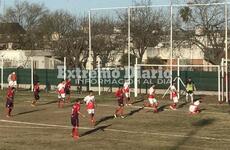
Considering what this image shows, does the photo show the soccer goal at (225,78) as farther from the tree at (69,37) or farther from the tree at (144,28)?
the tree at (69,37)

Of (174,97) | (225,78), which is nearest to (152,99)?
(174,97)

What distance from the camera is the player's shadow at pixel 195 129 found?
22.0 meters

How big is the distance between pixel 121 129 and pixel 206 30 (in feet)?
86.3

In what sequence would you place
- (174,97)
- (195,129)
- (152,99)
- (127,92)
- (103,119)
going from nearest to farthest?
(195,129), (103,119), (152,99), (174,97), (127,92)

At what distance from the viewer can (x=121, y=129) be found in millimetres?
26625

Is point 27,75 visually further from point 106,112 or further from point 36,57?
point 106,112

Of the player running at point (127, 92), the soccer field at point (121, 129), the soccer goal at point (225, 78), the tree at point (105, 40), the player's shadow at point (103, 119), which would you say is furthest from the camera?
the tree at point (105, 40)

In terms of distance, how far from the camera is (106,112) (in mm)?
34594

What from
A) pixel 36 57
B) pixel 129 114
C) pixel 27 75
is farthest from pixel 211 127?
pixel 36 57

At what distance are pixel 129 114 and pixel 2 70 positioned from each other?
27.5 m

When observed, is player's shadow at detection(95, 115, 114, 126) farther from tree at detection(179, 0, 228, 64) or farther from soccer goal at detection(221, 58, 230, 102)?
tree at detection(179, 0, 228, 64)

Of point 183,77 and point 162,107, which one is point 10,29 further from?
point 162,107

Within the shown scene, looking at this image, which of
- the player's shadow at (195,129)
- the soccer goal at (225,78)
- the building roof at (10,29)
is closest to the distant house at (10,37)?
the building roof at (10,29)

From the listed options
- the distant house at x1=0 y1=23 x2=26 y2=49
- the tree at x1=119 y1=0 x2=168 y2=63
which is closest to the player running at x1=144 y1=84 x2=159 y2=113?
the tree at x1=119 y1=0 x2=168 y2=63
